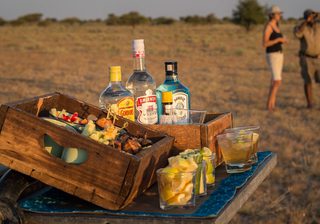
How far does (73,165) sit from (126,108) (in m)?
0.56

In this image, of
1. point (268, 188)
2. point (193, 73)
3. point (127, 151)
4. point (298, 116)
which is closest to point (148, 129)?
point (127, 151)

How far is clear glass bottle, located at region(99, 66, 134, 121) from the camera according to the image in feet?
8.11

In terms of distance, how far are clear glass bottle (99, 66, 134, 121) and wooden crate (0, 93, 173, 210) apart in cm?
41

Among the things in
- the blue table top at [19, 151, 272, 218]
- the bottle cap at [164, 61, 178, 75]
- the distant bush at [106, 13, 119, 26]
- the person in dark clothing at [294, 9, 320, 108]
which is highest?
the bottle cap at [164, 61, 178, 75]

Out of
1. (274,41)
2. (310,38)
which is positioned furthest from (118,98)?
(310,38)

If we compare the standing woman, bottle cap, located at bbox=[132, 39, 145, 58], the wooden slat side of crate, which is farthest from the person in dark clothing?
bottle cap, located at bbox=[132, 39, 145, 58]

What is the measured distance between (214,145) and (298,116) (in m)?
7.62

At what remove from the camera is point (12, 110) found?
205 centimetres

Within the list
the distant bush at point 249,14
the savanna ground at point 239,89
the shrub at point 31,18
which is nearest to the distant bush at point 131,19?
the shrub at point 31,18

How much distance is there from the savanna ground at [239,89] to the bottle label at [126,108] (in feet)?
9.76

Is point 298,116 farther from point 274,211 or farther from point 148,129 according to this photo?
point 148,129

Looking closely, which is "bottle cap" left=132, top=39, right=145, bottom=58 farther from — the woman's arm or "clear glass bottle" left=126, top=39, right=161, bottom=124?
the woman's arm

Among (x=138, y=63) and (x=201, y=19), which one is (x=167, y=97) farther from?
(x=201, y=19)

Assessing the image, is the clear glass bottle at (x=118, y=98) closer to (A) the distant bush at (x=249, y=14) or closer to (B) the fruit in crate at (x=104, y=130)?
(B) the fruit in crate at (x=104, y=130)
